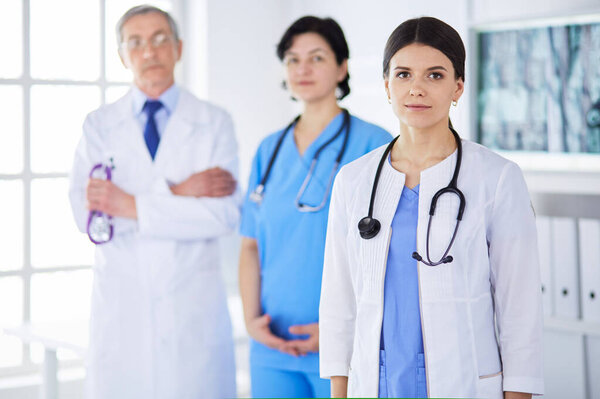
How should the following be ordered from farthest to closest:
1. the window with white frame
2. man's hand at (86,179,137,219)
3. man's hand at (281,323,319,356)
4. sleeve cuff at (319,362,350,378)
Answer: the window with white frame → man's hand at (86,179,137,219) → man's hand at (281,323,319,356) → sleeve cuff at (319,362,350,378)

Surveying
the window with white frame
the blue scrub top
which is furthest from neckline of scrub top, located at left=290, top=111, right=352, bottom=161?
the window with white frame

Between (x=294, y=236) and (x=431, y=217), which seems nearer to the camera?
(x=431, y=217)

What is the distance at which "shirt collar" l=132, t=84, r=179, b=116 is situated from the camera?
2168mm

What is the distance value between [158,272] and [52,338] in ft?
1.64

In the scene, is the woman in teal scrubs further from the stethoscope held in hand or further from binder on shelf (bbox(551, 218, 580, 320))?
binder on shelf (bbox(551, 218, 580, 320))

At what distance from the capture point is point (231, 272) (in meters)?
3.15

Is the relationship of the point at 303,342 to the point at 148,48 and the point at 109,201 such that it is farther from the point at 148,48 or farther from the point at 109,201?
the point at 148,48

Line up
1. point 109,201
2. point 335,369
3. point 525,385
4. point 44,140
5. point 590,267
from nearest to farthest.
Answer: point 525,385 → point 335,369 → point 109,201 → point 590,267 → point 44,140

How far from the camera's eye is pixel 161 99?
7.12 feet

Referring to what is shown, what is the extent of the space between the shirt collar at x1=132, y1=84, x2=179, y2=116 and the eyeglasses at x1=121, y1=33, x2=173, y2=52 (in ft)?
0.44

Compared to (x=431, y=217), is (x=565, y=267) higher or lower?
lower

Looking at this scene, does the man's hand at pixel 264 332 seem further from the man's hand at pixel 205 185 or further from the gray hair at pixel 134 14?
the gray hair at pixel 134 14

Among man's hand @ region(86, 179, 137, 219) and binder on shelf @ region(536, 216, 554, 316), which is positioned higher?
man's hand @ region(86, 179, 137, 219)

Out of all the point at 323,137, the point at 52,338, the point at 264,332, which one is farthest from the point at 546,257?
the point at 52,338
